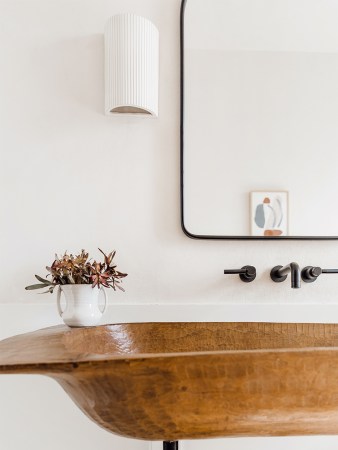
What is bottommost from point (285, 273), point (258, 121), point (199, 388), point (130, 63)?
point (199, 388)

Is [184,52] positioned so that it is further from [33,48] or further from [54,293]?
[54,293]

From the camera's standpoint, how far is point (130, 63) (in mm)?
1271

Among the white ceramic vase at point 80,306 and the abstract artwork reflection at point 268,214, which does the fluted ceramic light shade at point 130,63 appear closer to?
the abstract artwork reflection at point 268,214

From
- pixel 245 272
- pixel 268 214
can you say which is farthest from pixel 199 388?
pixel 268 214

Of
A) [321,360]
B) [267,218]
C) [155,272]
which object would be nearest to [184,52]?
[267,218]

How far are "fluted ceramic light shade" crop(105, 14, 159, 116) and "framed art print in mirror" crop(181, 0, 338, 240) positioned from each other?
122 millimetres

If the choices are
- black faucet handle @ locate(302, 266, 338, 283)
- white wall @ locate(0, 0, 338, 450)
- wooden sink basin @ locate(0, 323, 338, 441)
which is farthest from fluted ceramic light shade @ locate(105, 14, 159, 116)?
wooden sink basin @ locate(0, 323, 338, 441)

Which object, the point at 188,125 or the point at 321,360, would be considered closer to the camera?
the point at 321,360

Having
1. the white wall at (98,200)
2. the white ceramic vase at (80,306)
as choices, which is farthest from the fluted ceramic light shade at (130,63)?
the white ceramic vase at (80,306)

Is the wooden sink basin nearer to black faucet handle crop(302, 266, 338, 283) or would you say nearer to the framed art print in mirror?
black faucet handle crop(302, 266, 338, 283)

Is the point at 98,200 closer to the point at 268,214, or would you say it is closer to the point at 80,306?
the point at 80,306

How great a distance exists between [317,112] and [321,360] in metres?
0.91

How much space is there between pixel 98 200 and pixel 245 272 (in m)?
0.48

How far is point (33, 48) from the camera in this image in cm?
137
